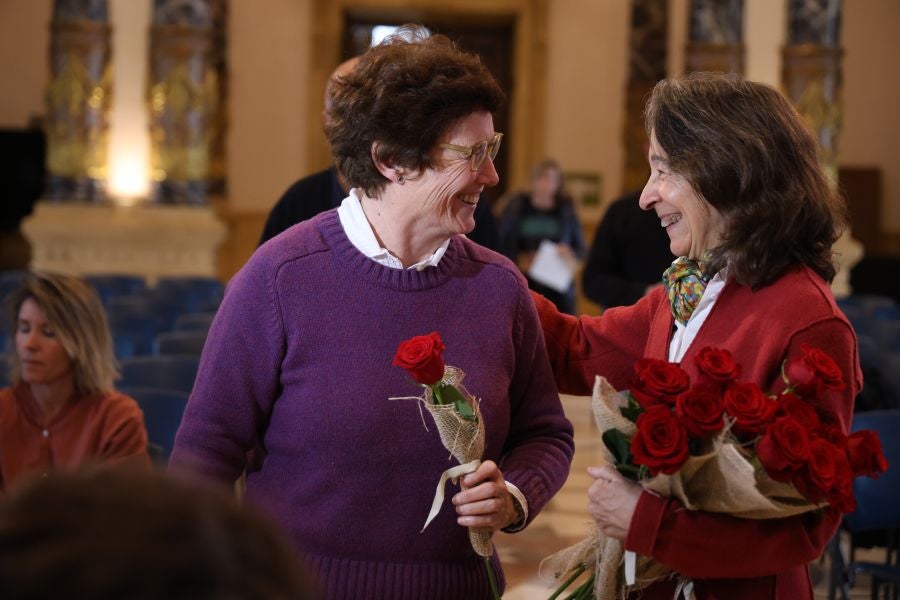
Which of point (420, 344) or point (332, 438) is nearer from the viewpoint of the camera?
point (420, 344)

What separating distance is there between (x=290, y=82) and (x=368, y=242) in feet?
47.8

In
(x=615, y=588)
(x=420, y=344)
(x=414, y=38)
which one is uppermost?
(x=414, y=38)

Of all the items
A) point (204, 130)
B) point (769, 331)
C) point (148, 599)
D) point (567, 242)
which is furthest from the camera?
point (204, 130)

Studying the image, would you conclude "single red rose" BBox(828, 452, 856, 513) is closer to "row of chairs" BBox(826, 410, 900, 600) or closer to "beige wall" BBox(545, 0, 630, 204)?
"row of chairs" BBox(826, 410, 900, 600)

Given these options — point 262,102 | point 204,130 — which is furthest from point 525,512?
point 262,102

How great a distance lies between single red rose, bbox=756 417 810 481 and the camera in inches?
71.5

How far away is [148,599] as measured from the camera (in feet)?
2.37

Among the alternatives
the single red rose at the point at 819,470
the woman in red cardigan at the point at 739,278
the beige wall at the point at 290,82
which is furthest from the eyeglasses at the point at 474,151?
the beige wall at the point at 290,82

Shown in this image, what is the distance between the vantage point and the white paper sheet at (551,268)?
8.53m

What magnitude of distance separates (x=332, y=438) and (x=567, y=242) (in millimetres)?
7422

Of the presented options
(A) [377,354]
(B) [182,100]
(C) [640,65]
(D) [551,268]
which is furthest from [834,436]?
(C) [640,65]

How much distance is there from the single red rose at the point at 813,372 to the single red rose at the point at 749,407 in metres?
0.06

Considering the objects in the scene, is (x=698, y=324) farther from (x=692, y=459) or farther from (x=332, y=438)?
(x=332, y=438)

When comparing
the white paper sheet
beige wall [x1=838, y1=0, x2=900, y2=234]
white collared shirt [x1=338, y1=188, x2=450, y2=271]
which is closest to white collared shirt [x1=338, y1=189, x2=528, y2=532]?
white collared shirt [x1=338, y1=188, x2=450, y2=271]
